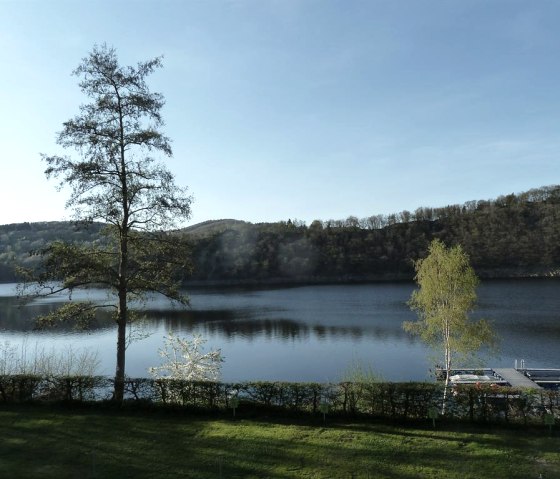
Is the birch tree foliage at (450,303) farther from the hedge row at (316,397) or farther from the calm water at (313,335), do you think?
the hedge row at (316,397)

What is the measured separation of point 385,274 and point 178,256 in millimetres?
120891

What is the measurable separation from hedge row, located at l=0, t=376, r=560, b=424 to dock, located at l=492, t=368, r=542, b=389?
735 inches

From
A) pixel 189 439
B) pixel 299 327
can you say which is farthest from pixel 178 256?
pixel 299 327

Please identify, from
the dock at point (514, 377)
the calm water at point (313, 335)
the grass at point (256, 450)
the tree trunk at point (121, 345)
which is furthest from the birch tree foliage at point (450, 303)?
the tree trunk at point (121, 345)

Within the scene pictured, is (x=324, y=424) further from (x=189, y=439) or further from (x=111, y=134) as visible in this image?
(x=111, y=134)

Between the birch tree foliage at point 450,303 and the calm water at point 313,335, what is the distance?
330cm

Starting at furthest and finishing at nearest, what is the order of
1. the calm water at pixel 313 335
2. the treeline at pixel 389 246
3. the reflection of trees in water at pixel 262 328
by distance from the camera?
the treeline at pixel 389 246, the reflection of trees in water at pixel 262 328, the calm water at pixel 313 335

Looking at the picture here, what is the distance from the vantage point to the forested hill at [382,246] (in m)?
123

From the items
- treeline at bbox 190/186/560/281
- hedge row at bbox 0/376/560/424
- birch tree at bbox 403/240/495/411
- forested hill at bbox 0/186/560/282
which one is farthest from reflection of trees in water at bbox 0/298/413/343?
forested hill at bbox 0/186/560/282

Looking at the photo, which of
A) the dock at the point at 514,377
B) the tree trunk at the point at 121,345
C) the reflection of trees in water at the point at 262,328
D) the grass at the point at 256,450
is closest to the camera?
the grass at the point at 256,450

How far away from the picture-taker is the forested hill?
123 meters

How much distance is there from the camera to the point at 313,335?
46.3m

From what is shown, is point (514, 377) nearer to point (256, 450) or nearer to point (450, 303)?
point (450, 303)

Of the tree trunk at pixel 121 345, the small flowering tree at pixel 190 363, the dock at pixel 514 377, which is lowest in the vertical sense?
the dock at pixel 514 377
